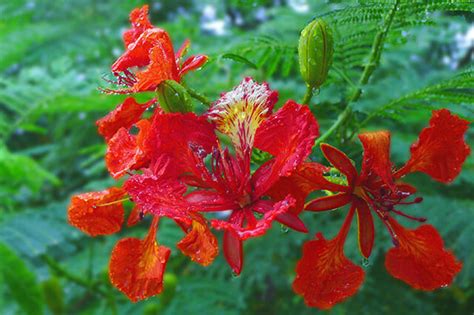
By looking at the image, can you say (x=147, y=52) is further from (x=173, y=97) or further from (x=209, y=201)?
(x=209, y=201)

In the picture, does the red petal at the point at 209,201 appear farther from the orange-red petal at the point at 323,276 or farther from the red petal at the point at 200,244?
the orange-red petal at the point at 323,276

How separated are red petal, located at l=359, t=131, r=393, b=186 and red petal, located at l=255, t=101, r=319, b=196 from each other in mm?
111

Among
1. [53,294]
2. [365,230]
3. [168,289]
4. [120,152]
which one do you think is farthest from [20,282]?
[365,230]

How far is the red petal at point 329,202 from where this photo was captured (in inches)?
43.1

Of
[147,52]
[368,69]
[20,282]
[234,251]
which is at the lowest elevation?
[20,282]

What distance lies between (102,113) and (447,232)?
1.64 m

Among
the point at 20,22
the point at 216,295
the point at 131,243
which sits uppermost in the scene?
the point at 131,243

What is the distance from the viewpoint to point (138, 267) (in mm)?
1151

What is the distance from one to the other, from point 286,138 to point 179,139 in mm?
166

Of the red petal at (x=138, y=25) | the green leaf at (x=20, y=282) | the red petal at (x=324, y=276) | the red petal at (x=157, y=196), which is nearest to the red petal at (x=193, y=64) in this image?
the red petal at (x=138, y=25)

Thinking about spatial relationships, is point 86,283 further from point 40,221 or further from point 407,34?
point 407,34

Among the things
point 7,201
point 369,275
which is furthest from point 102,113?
point 369,275

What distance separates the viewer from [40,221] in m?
2.33

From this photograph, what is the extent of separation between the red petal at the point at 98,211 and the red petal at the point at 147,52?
21cm
